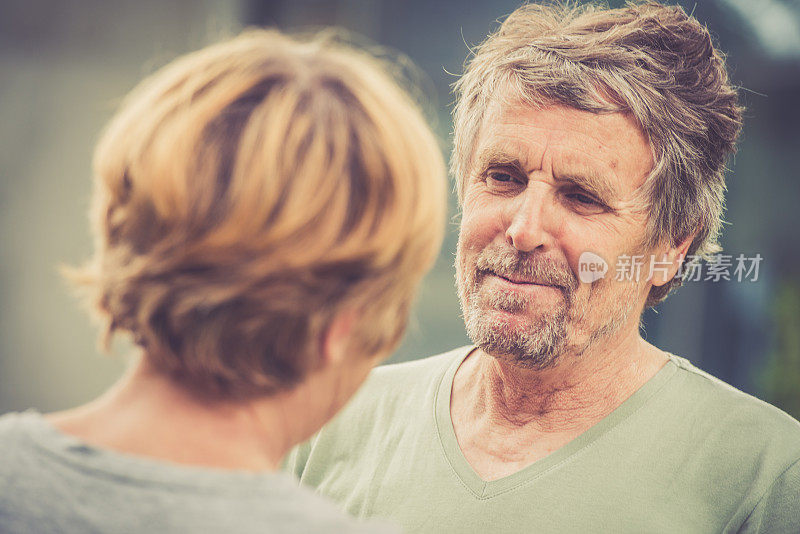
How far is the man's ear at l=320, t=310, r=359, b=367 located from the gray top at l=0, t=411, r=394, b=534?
0.20 meters

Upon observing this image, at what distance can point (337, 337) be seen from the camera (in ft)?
3.97

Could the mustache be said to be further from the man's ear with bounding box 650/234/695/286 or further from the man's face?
the man's ear with bounding box 650/234/695/286

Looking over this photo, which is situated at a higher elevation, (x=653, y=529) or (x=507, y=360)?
(x=507, y=360)

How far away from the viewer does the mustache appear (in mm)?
2035

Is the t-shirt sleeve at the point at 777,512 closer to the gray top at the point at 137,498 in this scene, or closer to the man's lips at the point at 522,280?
the man's lips at the point at 522,280

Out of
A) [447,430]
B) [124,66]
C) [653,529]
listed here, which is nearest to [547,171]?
[447,430]

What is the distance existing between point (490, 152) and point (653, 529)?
1.01 metres

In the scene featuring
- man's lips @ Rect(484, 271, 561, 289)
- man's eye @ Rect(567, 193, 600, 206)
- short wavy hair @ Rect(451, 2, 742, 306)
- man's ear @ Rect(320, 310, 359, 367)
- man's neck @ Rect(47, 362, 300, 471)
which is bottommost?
man's neck @ Rect(47, 362, 300, 471)

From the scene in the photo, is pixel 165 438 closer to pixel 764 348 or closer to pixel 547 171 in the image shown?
pixel 547 171

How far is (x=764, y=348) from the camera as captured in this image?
4012 millimetres

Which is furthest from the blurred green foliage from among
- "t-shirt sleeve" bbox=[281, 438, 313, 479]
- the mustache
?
"t-shirt sleeve" bbox=[281, 438, 313, 479]

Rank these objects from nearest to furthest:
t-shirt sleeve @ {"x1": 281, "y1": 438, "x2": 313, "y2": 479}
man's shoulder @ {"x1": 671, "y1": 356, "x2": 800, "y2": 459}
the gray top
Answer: the gray top, man's shoulder @ {"x1": 671, "y1": 356, "x2": 800, "y2": 459}, t-shirt sleeve @ {"x1": 281, "y1": 438, "x2": 313, "y2": 479}

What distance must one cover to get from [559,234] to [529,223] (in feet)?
0.28

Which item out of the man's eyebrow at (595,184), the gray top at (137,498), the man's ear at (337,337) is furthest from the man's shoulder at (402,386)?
the gray top at (137,498)
